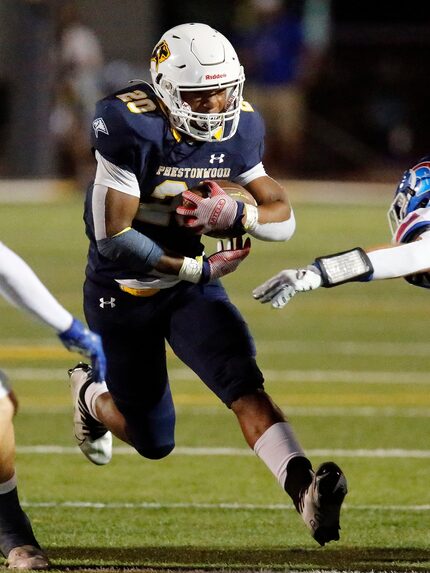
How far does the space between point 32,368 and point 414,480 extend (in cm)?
309

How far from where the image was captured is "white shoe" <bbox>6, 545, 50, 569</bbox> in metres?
4.77

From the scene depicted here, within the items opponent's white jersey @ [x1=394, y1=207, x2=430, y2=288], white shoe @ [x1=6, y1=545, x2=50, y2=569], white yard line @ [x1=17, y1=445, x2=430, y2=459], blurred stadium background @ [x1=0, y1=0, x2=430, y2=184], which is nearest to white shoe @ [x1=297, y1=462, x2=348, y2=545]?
→ opponent's white jersey @ [x1=394, y1=207, x2=430, y2=288]

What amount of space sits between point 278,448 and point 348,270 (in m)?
0.63

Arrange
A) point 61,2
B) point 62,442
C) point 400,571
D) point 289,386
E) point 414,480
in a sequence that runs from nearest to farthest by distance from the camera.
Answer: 1. point 400,571
2. point 414,480
3. point 62,442
4. point 289,386
5. point 61,2

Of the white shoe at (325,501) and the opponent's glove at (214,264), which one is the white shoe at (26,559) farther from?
the opponent's glove at (214,264)

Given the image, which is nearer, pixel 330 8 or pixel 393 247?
pixel 393 247

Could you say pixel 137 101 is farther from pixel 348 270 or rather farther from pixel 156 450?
pixel 156 450

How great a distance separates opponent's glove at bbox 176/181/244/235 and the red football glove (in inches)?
3.9

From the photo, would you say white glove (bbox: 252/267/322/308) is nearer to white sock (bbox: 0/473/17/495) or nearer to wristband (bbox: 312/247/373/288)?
wristband (bbox: 312/247/373/288)

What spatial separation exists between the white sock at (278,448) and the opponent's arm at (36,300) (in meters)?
0.69

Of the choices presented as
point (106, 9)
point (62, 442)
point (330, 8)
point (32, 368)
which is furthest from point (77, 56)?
point (62, 442)

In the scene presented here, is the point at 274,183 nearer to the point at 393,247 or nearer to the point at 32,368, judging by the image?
the point at 393,247

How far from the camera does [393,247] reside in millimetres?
4750

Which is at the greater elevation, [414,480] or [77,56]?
[414,480]
